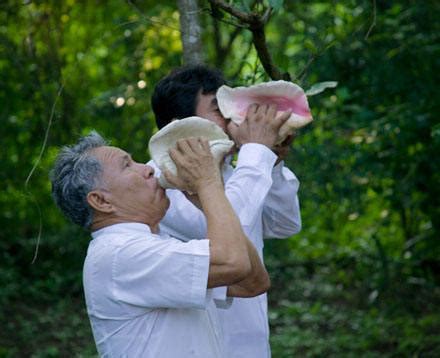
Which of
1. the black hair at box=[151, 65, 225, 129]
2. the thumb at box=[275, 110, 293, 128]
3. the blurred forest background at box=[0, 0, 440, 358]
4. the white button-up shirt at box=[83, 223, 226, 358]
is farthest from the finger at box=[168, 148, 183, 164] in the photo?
the blurred forest background at box=[0, 0, 440, 358]

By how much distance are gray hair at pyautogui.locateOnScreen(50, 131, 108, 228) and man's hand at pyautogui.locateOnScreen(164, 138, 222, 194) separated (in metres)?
0.25

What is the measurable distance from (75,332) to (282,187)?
3.77m

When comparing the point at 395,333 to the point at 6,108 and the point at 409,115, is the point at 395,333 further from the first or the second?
the point at 6,108

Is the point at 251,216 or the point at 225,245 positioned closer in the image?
the point at 225,245

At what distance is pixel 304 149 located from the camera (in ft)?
16.8

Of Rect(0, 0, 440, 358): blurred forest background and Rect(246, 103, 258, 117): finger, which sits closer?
Rect(246, 103, 258, 117): finger

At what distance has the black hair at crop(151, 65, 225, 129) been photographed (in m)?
2.98

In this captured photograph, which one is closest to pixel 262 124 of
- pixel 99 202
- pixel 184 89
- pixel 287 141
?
pixel 287 141

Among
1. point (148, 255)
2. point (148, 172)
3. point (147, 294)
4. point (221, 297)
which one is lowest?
point (221, 297)

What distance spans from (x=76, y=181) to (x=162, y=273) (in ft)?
1.40

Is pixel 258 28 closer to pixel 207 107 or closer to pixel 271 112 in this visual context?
pixel 207 107

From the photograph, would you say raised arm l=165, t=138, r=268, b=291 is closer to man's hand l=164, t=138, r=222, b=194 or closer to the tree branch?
man's hand l=164, t=138, r=222, b=194

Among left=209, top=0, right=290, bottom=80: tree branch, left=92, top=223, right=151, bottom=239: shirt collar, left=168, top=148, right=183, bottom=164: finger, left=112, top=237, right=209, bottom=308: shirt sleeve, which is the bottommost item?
left=112, top=237, right=209, bottom=308: shirt sleeve

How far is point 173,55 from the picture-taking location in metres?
6.39
